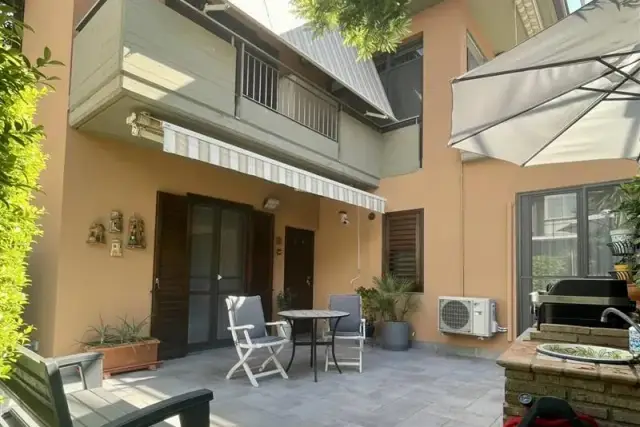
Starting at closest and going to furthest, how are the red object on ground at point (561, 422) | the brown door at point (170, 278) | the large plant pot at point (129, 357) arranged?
the red object on ground at point (561, 422) < the large plant pot at point (129, 357) < the brown door at point (170, 278)

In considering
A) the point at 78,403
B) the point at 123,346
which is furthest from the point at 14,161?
the point at 123,346

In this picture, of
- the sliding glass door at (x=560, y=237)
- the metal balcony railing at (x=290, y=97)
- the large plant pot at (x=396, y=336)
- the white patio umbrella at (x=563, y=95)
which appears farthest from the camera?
the large plant pot at (x=396, y=336)

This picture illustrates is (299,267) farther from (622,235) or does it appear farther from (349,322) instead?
(622,235)

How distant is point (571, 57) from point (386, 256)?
680 cm

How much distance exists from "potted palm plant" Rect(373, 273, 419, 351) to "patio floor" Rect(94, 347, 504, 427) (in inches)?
39.3

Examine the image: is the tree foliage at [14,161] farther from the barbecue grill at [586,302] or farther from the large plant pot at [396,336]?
the large plant pot at [396,336]

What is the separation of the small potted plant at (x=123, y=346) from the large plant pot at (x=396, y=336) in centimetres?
413

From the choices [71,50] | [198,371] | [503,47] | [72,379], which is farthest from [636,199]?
[503,47]

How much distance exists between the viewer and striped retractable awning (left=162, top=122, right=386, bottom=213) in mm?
5158

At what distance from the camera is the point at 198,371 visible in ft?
20.0

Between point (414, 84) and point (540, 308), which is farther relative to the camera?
point (414, 84)

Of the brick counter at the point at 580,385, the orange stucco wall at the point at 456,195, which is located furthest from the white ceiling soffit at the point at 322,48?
the brick counter at the point at 580,385

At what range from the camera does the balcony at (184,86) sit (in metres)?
5.04

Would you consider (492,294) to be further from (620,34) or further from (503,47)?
(503,47)
